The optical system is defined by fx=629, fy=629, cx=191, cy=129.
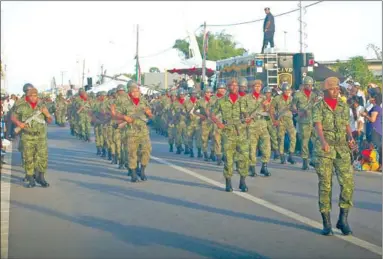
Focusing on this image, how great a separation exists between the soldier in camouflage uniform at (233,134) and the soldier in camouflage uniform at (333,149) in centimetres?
305

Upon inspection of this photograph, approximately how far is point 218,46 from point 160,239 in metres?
73.6

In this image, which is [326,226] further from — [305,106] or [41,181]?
[305,106]

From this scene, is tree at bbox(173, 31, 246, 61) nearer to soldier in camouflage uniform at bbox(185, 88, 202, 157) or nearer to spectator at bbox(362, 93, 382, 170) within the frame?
soldier in camouflage uniform at bbox(185, 88, 202, 157)

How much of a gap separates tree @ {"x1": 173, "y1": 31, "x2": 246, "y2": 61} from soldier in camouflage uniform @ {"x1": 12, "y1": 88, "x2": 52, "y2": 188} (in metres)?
64.6

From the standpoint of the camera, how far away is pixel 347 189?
25.3ft

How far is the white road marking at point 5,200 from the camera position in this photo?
285 inches

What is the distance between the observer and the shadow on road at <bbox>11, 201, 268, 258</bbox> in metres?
6.78

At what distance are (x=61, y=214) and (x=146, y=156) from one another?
11.7 ft

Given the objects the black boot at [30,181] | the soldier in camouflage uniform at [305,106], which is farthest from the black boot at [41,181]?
the soldier in camouflage uniform at [305,106]

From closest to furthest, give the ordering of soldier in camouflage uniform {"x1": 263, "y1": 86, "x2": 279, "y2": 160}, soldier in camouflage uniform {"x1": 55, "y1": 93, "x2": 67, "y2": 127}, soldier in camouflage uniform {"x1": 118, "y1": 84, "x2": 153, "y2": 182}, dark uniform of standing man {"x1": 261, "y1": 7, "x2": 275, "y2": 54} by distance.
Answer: soldier in camouflage uniform {"x1": 118, "y1": 84, "x2": 153, "y2": 182} → soldier in camouflage uniform {"x1": 263, "y1": 86, "x2": 279, "y2": 160} → dark uniform of standing man {"x1": 261, "y1": 7, "x2": 275, "y2": 54} → soldier in camouflage uniform {"x1": 55, "y1": 93, "x2": 67, "y2": 127}

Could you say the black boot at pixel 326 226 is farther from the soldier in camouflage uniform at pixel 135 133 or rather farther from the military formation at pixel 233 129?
the soldier in camouflage uniform at pixel 135 133

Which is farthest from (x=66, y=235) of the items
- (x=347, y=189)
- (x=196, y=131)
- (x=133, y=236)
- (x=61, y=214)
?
(x=196, y=131)

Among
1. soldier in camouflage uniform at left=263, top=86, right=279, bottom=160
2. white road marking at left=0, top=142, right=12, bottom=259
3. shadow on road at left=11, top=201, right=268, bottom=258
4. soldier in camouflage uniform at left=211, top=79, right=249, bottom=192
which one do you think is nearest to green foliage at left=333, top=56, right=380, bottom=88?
soldier in camouflage uniform at left=263, top=86, right=279, bottom=160

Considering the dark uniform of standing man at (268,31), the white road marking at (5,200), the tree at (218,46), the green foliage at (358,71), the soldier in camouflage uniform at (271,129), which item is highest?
the tree at (218,46)
